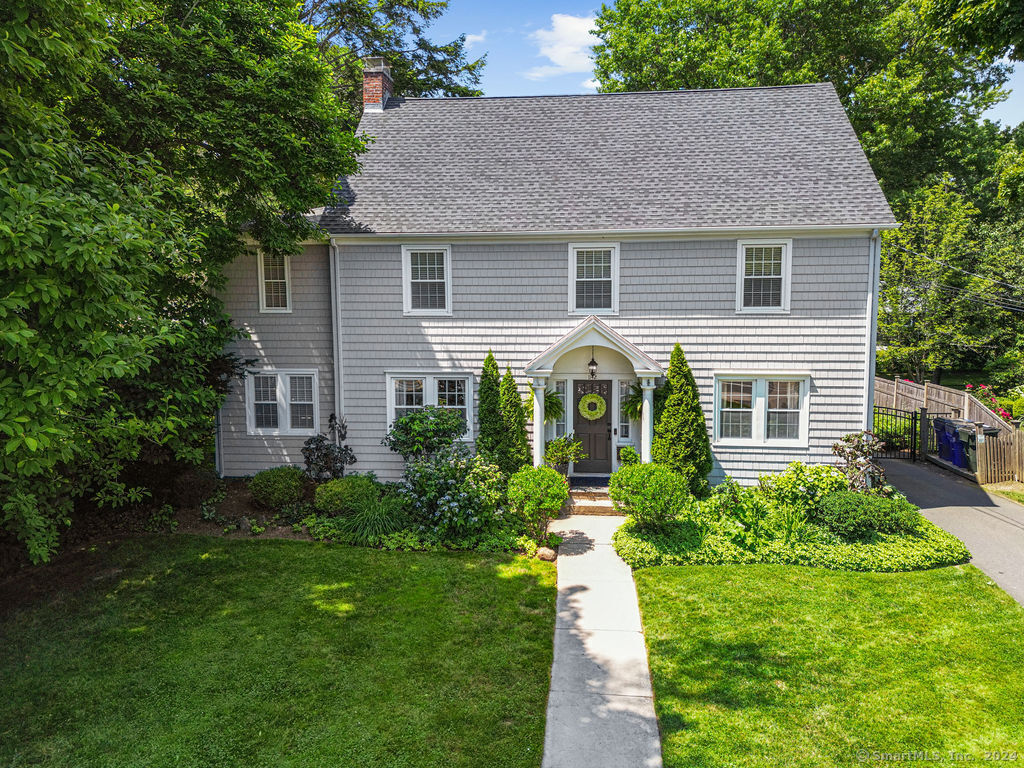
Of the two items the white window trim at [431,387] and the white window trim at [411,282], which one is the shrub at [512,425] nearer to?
the white window trim at [431,387]

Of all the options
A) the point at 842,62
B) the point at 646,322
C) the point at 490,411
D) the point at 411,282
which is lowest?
the point at 490,411

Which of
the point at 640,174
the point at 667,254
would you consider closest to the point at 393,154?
the point at 640,174

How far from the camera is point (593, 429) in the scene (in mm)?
13609

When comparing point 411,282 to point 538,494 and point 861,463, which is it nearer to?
point 538,494

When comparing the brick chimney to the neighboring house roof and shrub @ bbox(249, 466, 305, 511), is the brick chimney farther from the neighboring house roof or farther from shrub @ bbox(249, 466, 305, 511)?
shrub @ bbox(249, 466, 305, 511)

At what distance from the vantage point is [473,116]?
15820 mm

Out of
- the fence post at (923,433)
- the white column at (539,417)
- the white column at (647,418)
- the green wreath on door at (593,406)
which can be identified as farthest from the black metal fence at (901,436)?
the white column at (539,417)

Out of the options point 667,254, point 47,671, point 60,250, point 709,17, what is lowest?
point 47,671

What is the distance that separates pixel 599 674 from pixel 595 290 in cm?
819

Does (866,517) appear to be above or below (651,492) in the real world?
below

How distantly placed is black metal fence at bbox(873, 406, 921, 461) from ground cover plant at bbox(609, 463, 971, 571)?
5.92m

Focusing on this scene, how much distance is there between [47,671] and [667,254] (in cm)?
1213

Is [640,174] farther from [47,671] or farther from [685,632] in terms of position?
[47,671]

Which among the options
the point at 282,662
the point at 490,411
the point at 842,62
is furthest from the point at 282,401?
the point at 842,62
